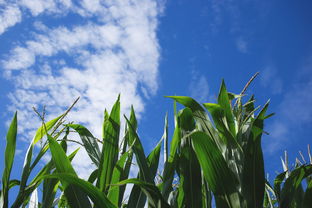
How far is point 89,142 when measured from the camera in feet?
4.74

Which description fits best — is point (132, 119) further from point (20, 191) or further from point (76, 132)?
point (20, 191)

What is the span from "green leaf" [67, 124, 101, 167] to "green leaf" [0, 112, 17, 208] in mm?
246

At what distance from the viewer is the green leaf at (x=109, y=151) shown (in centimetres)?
127

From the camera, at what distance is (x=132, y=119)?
5.06ft

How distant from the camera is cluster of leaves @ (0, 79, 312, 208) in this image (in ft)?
3.71

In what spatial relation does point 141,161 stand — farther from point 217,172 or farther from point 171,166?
point 217,172

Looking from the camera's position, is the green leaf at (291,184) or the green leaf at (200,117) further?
the green leaf at (200,117)

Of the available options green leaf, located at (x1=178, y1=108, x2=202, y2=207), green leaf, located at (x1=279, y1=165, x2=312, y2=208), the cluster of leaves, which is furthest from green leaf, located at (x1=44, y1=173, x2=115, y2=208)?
green leaf, located at (x1=279, y1=165, x2=312, y2=208)

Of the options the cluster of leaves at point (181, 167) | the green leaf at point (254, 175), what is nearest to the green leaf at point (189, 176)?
the cluster of leaves at point (181, 167)

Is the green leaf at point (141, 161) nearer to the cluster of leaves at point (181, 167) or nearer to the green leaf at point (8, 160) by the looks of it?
the cluster of leaves at point (181, 167)

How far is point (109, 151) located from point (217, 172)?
44 cm

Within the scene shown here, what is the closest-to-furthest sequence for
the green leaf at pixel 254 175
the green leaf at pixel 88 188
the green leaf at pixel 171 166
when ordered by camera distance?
the green leaf at pixel 88 188, the green leaf at pixel 254 175, the green leaf at pixel 171 166

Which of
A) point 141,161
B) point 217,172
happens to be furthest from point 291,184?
point 141,161

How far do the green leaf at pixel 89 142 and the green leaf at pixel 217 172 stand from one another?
49 centimetres
